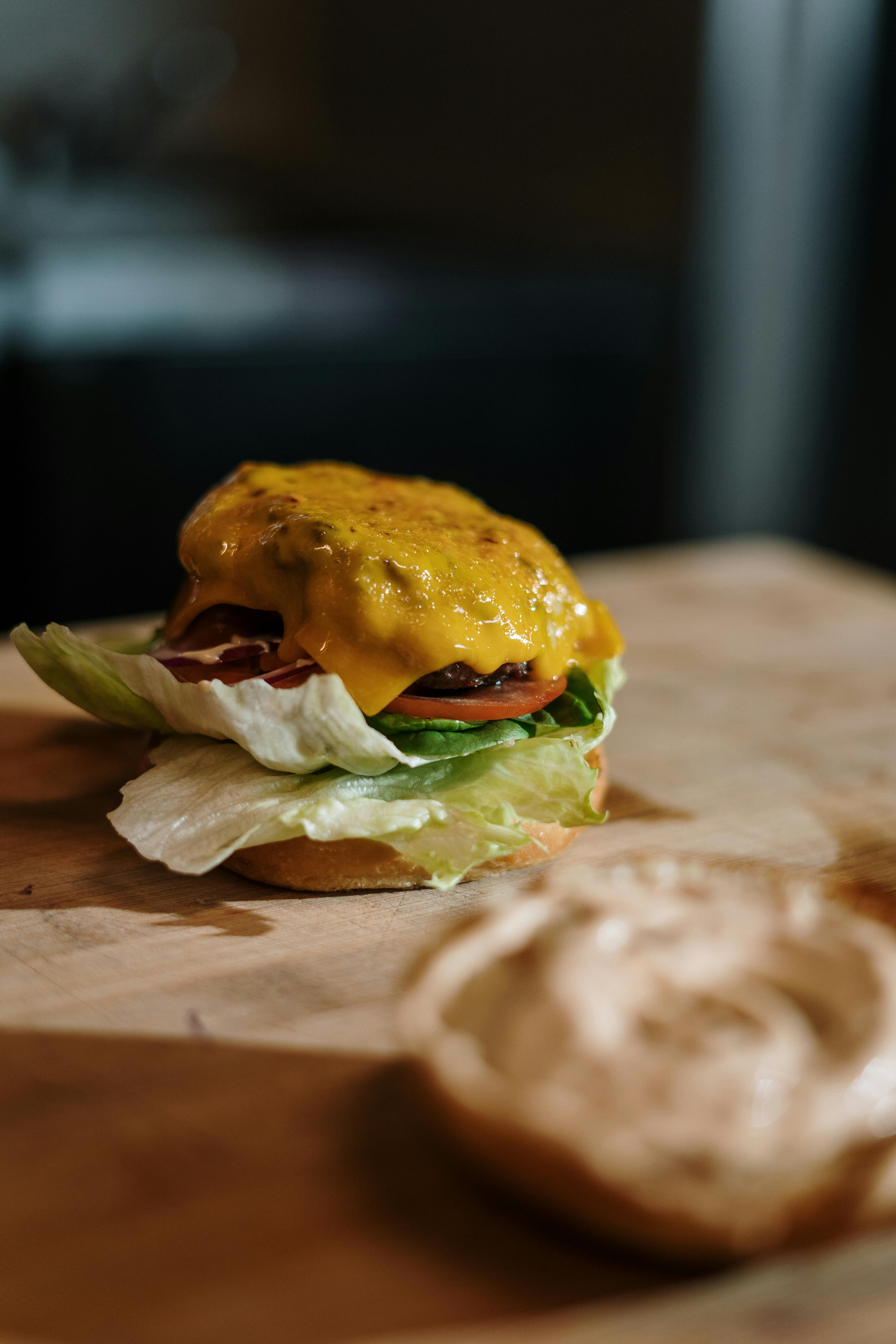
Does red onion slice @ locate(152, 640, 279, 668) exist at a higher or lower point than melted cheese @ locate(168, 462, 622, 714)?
lower

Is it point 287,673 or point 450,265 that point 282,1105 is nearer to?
point 287,673

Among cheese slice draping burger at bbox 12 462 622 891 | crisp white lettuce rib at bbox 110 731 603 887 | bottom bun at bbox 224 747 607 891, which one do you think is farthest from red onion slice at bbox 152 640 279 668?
bottom bun at bbox 224 747 607 891

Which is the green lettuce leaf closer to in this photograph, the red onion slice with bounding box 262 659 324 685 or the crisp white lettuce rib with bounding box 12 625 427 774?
the crisp white lettuce rib with bounding box 12 625 427 774

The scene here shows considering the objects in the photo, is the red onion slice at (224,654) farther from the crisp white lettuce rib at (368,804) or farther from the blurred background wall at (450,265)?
the blurred background wall at (450,265)

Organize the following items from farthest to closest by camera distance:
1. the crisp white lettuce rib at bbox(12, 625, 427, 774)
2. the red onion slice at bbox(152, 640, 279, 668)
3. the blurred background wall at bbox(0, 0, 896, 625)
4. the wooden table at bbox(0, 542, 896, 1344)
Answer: the blurred background wall at bbox(0, 0, 896, 625)
the red onion slice at bbox(152, 640, 279, 668)
the crisp white lettuce rib at bbox(12, 625, 427, 774)
the wooden table at bbox(0, 542, 896, 1344)

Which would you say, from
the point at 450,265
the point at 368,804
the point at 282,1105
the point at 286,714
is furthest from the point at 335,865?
the point at 450,265

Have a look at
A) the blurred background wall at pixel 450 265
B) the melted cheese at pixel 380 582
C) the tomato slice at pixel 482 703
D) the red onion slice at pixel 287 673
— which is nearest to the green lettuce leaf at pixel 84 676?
the melted cheese at pixel 380 582

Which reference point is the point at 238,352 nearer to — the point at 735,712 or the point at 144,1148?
the point at 735,712
